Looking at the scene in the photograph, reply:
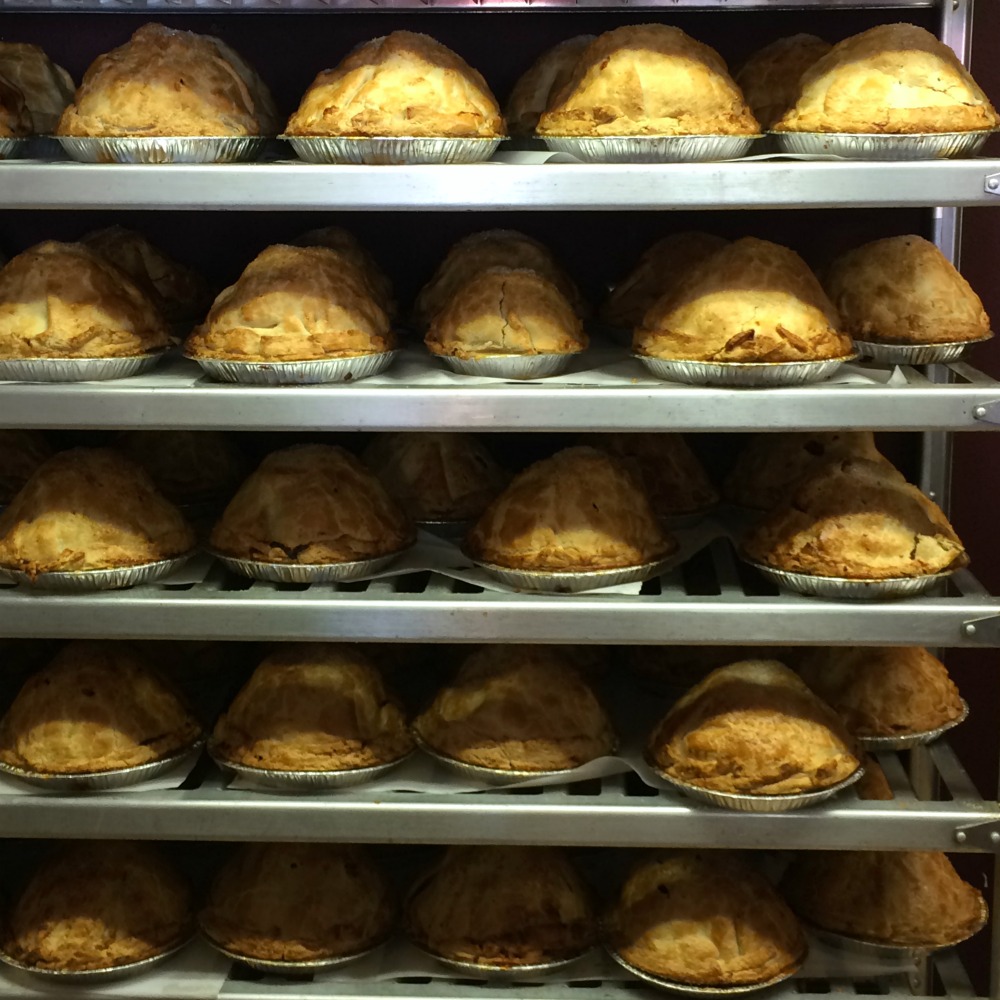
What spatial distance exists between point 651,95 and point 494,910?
58.0 inches

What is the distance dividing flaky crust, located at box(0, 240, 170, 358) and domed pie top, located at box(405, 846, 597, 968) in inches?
44.9

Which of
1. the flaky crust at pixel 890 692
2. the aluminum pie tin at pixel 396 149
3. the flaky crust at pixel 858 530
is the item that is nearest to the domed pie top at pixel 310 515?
the aluminum pie tin at pixel 396 149

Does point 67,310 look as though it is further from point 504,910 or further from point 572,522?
point 504,910

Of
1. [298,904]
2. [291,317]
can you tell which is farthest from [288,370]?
[298,904]

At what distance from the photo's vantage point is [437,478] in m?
2.73

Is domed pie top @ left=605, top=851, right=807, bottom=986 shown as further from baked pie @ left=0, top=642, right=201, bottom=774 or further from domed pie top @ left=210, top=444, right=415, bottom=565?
baked pie @ left=0, top=642, right=201, bottom=774

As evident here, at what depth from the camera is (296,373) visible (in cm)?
231

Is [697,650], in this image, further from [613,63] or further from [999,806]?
[613,63]

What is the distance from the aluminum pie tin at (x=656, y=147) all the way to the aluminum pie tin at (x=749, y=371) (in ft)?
1.09

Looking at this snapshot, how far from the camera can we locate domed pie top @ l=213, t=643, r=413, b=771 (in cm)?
247

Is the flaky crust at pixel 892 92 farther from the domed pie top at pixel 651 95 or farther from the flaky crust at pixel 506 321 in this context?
the flaky crust at pixel 506 321

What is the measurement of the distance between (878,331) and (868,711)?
72cm

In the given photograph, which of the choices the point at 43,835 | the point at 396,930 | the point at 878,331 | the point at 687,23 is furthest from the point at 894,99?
the point at 43,835

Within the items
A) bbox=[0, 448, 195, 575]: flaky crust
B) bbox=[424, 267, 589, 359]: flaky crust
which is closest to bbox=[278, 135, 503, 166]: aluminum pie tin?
bbox=[424, 267, 589, 359]: flaky crust
